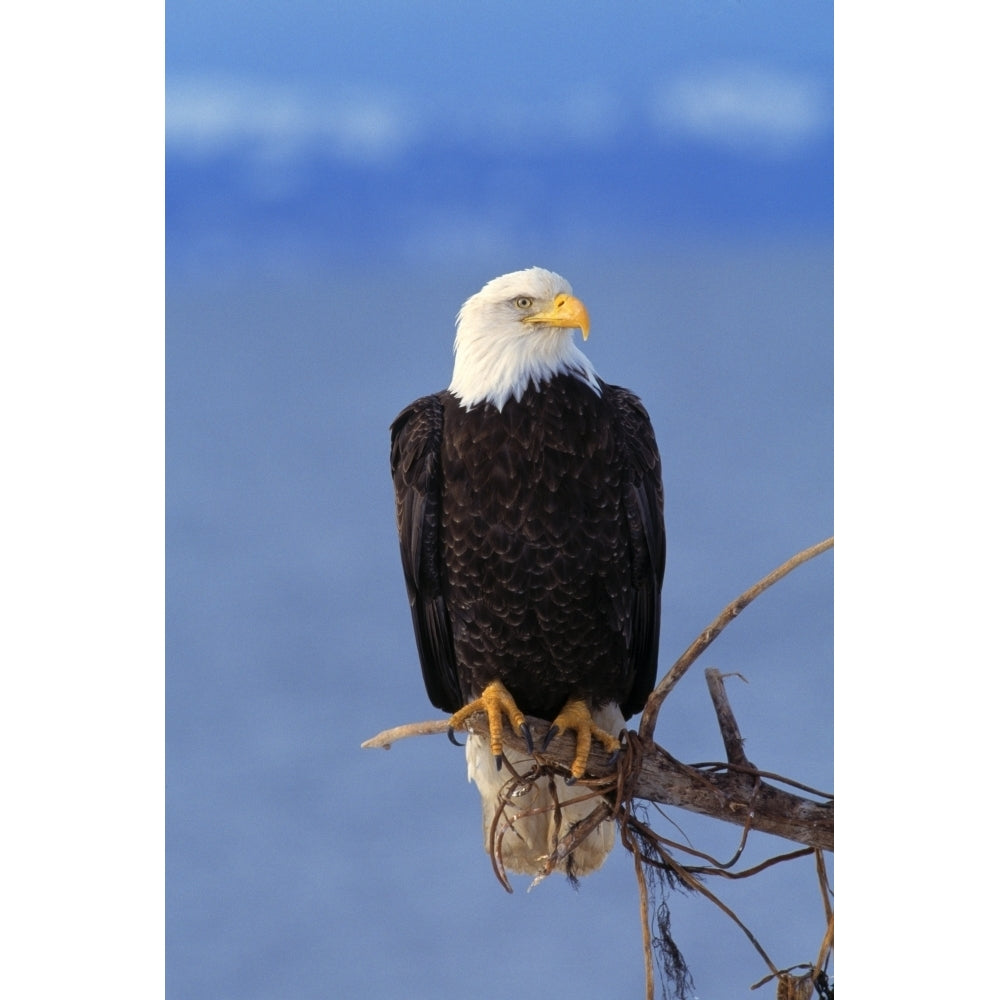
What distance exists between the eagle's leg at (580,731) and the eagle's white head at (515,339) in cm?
67

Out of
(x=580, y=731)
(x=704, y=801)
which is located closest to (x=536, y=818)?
(x=580, y=731)

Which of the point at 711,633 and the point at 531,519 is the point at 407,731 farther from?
the point at 711,633

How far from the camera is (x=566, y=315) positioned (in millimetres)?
3074

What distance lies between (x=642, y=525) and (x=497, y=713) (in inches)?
19.7

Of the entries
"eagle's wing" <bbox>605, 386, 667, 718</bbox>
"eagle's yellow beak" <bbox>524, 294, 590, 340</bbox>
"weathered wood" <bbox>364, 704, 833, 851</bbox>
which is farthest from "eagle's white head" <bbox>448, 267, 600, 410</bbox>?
"weathered wood" <bbox>364, 704, 833, 851</bbox>

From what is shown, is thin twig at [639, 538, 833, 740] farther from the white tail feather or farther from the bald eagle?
the white tail feather

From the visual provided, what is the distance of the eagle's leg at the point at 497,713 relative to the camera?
123 inches

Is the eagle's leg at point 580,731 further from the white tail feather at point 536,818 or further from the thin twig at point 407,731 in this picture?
the thin twig at point 407,731

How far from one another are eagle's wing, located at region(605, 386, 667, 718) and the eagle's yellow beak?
249 millimetres

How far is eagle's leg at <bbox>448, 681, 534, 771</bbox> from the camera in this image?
3.12 m

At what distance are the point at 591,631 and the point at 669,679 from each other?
1.15ft

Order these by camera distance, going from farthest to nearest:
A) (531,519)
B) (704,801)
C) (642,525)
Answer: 1. (642,525)
2. (531,519)
3. (704,801)
